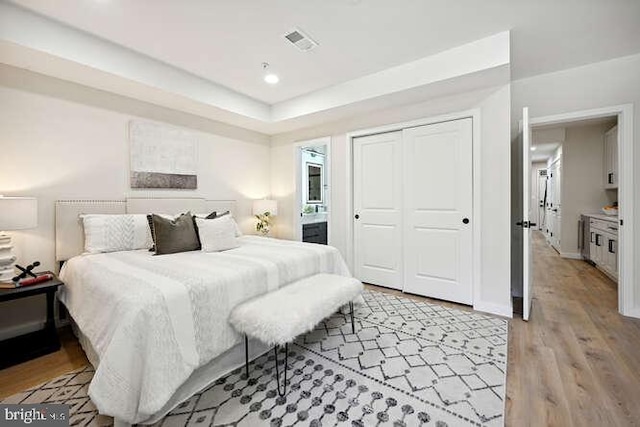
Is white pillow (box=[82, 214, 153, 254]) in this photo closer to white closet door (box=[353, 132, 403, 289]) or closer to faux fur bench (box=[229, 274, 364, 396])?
faux fur bench (box=[229, 274, 364, 396])

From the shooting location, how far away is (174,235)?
8.84ft

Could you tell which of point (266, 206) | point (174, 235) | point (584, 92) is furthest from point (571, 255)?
point (174, 235)

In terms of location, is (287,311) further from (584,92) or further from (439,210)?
(584,92)

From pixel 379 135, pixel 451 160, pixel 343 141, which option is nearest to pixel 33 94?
pixel 343 141

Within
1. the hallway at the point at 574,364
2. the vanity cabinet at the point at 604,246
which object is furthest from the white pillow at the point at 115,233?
the vanity cabinet at the point at 604,246

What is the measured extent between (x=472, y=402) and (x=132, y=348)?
1.83 meters

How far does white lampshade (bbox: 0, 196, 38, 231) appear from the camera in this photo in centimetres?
201

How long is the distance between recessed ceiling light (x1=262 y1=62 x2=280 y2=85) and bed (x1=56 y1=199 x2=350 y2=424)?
1922mm

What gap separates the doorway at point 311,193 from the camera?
452 centimetres

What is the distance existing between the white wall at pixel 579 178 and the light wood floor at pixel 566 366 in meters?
2.68

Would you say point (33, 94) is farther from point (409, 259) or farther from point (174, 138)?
point (409, 259)

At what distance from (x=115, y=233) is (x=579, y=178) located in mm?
7171

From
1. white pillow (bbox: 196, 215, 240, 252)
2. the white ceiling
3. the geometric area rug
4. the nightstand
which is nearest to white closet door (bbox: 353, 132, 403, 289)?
the white ceiling

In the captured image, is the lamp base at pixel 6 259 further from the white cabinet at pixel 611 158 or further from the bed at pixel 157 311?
the white cabinet at pixel 611 158
